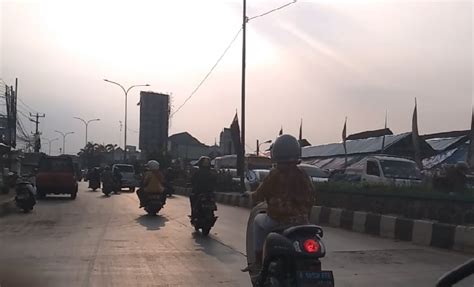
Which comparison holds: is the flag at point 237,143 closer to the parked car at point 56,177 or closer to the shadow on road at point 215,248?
the parked car at point 56,177

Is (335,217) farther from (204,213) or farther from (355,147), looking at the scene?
(355,147)

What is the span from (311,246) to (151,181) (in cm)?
1402

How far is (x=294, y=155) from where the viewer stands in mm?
6367

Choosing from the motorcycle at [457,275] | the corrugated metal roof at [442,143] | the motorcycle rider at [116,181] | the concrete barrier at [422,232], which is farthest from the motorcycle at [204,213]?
the corrugated metal roof at [442,143]

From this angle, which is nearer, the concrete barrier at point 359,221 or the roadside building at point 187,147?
the concrete barrier at point 359,221

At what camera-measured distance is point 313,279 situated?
5168 mm

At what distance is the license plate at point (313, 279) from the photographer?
5156 mm

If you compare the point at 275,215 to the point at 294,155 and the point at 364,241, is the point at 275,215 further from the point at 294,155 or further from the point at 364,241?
the point at 364,241

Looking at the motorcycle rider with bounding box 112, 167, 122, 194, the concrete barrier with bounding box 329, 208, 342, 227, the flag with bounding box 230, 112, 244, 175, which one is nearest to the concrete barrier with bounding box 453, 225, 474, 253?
the concrete barrier with bounding box 329, 208, 342, 227

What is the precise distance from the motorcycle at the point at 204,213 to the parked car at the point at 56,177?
52.2 feet

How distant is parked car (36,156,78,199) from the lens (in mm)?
28312

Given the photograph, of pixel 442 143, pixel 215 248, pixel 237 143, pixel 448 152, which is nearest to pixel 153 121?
pixel 442 143

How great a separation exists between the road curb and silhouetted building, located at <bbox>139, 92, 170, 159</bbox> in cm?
4823

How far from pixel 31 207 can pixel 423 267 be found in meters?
14.6
